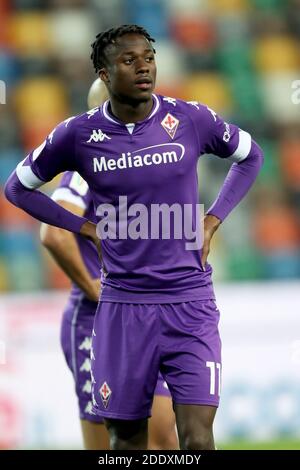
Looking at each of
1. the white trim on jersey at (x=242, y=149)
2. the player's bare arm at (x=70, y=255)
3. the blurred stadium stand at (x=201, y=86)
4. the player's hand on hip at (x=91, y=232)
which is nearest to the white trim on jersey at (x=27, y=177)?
the player's hand on hip at (x=91, y=232)

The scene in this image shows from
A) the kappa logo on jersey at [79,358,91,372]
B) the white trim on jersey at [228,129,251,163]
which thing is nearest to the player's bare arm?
the kappa logo on jersey at [79,358,91,372]

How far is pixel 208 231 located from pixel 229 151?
1.27 ft

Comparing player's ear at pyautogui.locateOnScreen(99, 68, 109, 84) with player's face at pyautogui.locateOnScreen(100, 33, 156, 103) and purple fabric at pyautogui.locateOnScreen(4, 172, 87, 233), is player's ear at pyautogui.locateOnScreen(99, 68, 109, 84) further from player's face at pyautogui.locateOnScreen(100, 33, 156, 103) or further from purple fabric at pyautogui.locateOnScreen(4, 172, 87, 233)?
purple fabric at pyautogui.locateOnScreen(4, 172, 87, 233)

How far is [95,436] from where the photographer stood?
622 centimetres

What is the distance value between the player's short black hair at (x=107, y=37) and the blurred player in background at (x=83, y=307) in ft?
2.69

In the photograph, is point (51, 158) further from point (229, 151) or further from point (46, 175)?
point (229, 151)

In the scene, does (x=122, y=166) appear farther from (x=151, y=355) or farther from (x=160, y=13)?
(x=160, y=13)

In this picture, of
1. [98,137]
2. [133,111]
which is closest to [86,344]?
[98,137]

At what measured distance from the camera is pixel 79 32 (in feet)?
42.2

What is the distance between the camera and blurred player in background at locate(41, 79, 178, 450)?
5.85 metres

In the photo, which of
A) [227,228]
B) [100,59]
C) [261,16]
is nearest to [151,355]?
[100,59]

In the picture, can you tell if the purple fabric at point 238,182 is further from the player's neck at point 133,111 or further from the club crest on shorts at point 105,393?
the club crest on shorts at point 105,393

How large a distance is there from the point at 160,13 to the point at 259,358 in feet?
19.0

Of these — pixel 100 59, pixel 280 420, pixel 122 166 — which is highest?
pixel 100 59
